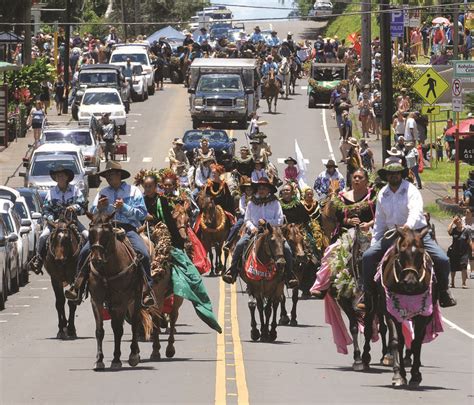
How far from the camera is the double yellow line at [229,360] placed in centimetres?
1634

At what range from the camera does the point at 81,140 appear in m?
53.0

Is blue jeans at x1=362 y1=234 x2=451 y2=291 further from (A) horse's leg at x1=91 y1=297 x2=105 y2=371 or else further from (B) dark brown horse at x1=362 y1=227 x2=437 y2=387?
(A) horse's leg at x1=91 y1=297 x2=105 y2=371

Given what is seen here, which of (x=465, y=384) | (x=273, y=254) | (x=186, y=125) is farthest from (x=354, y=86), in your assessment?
(x=465, y=384)

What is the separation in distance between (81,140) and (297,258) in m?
28.1

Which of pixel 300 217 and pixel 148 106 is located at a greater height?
pixel 300 217

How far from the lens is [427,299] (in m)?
17.5

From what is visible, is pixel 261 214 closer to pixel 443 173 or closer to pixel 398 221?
pixel 398 221

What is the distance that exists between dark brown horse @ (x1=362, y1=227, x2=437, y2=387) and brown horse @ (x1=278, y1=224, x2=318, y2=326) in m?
7.01

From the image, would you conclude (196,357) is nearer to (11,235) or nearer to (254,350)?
(254,350)

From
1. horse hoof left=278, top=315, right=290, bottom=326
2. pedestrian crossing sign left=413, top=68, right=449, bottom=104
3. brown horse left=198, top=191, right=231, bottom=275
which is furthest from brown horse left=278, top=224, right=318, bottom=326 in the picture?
pedestrian crossing sign left=413, top=68, right=449, bottom=104

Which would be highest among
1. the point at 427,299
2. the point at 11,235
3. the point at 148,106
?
the point at 427,299

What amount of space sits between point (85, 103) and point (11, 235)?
32.7m

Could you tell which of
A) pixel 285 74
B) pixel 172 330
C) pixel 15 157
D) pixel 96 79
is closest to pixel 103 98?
pixel 96 79

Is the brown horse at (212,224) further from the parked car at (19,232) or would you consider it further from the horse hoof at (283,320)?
the horse hoof at (283,320)
